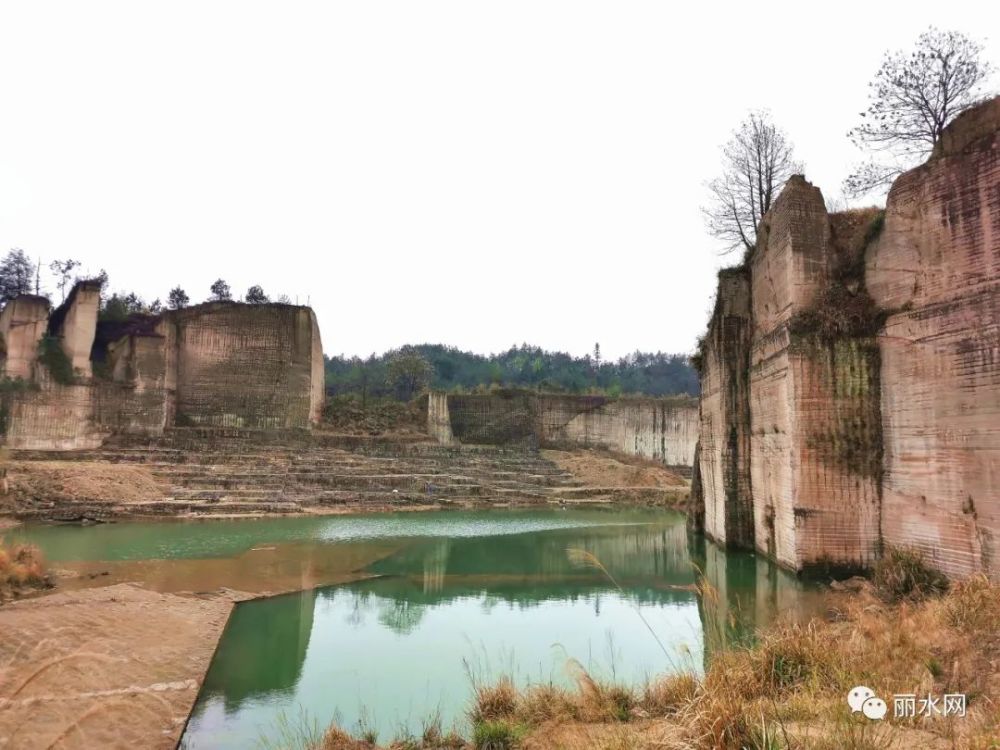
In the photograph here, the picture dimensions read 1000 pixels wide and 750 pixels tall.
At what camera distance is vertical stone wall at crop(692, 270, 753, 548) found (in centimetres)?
1321

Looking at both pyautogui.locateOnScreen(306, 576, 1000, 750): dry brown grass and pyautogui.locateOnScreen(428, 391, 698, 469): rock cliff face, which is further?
pyautogui.locateOnScreen(428, 391, 698, 469): rock cliff face

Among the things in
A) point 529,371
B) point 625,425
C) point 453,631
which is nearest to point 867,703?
point 453,631

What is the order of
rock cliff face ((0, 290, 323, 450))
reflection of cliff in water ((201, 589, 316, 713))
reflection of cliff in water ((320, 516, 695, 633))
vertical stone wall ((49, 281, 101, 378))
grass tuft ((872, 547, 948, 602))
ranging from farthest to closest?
vertical stone wall ((49, 281, 101, 378)) → rock cliff face ((0, 290, 323, 450)) → reflection of cliff in water ((320, 516, 695, 633)) → grass tuft ((872, 547, 948, 602)) → reflection of cliff in water ((201, 589, 316, 713))

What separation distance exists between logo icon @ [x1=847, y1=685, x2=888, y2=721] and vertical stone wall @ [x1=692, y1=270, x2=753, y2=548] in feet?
33.4

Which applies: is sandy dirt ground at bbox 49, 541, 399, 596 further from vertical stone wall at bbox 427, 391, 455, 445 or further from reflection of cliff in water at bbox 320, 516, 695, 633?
vertical stone wall at bbox 427, 391, 455, 445

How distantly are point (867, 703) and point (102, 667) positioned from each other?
6294 mm

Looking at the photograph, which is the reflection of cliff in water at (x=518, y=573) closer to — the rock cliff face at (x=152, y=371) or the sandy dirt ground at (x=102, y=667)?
the sandy dirt ground at (x=102, y=667)

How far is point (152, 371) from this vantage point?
2858cm

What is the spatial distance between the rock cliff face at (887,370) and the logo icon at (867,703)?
487cm

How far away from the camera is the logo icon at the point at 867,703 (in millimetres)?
3129

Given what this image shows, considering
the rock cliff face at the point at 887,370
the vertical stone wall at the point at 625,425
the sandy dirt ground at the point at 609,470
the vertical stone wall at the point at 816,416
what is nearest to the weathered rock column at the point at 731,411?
the rock cliff face at the point at 887,370

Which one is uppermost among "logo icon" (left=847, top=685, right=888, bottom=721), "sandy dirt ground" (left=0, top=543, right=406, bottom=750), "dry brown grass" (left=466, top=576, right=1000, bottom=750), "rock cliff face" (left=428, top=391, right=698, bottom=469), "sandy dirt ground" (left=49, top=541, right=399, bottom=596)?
"rock cliff face" (left=428, top=391, right=698, bottom=469)

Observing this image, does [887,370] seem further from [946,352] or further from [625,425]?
[625,425]

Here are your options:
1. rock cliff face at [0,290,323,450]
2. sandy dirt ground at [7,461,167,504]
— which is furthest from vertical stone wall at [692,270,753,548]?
rock cliff face at [0,290,323,450]
